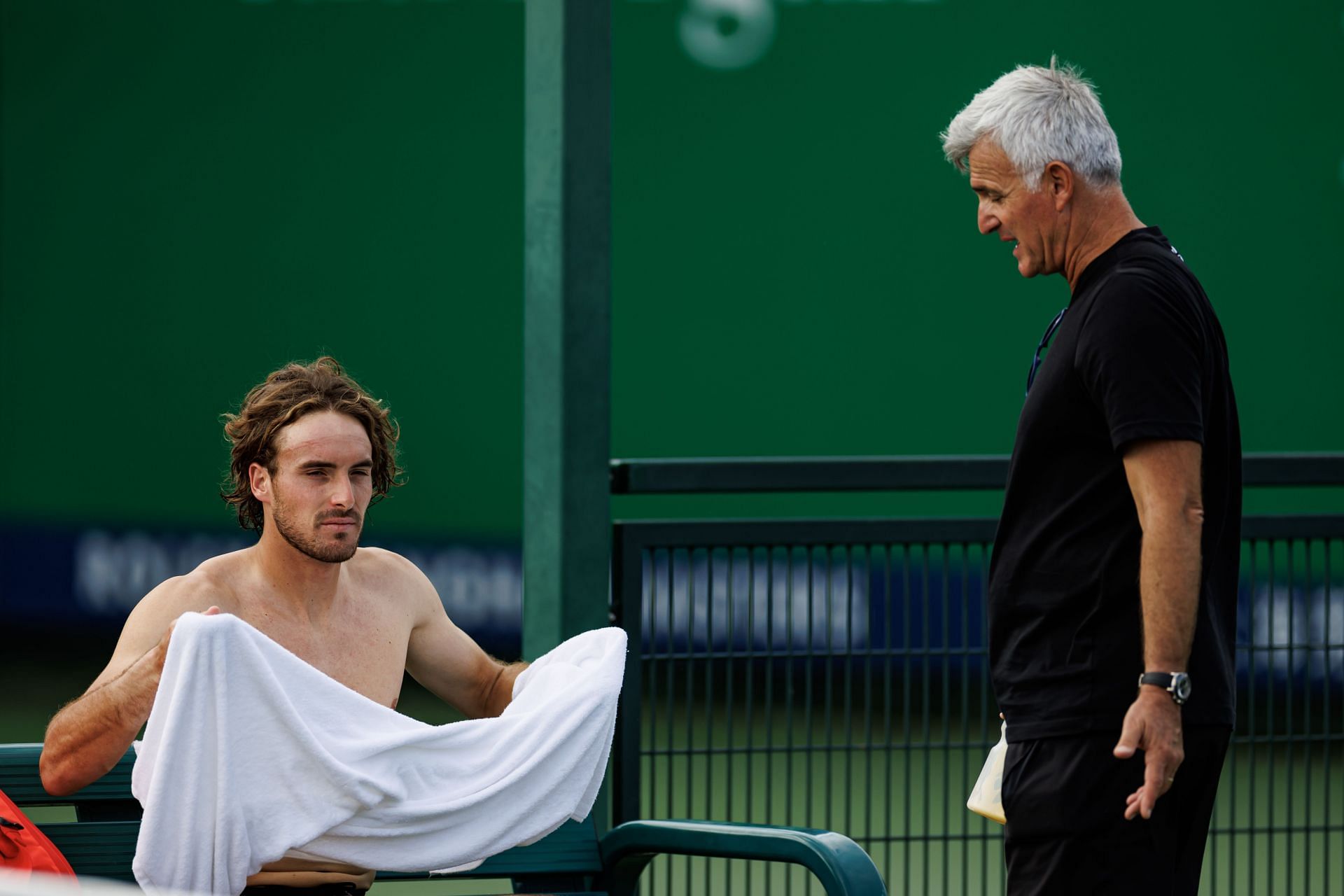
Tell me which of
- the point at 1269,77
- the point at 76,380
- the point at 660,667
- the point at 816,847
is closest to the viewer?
the point at 816,847

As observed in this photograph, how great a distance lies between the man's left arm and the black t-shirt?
0.03 meters

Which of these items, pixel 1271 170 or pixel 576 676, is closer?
pixel 576 676

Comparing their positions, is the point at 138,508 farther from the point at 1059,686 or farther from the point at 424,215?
the point at 1059,686

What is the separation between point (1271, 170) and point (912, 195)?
110 cm

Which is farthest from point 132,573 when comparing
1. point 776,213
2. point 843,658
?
point 843,658

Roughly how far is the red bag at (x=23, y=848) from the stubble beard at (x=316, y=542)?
0.45 m

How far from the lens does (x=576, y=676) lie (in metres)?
2.28

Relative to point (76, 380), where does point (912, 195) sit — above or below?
above

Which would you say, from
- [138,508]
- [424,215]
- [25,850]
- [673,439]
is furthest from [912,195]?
[25,850]

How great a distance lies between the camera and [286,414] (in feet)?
7.47

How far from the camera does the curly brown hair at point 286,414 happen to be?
2.29 meters

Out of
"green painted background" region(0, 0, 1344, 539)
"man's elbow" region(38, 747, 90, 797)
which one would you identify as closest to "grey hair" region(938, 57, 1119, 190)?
"man's elbow" region(38, 747, 90, 797)

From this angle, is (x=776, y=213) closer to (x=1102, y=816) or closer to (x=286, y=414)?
(x=286, y=414)

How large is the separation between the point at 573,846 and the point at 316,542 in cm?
60
